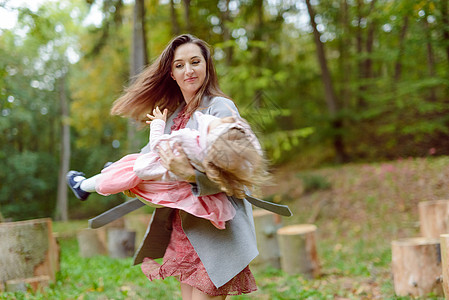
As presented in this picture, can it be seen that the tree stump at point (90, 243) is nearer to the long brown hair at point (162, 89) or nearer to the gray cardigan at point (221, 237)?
the long brown hair at point (162, 89)

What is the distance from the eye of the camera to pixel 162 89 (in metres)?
2.96

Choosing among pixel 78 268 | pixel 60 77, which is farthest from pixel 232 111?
pixel 60 77

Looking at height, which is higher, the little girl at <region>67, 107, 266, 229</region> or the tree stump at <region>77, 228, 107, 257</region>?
the little girl at <region>67, 107, 266, 229</region>

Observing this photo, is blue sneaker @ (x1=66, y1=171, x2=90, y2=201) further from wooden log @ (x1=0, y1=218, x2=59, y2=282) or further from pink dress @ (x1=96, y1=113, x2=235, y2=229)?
wooden log @ (x1=0, y1=218, x2=59, y2=282)

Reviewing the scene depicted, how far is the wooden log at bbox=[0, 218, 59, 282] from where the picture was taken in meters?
4.35

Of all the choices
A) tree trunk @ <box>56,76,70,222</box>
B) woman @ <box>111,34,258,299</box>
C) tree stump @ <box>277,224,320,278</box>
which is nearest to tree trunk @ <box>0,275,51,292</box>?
woman @ <box>111,34,258,299</box>

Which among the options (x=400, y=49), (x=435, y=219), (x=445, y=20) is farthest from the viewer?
(x=400, y=49)

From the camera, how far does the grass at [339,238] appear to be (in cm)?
491

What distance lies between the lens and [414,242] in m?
4.73

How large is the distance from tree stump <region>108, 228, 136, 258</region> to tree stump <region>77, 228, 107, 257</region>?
0.52 meters

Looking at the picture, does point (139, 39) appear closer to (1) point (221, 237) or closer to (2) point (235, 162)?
(1) point (221, 237)

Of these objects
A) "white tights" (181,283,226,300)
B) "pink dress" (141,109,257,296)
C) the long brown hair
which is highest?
the long brown hair

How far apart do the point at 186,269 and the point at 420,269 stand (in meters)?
3.11

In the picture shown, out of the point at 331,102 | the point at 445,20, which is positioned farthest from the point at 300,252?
the point at 331,102
